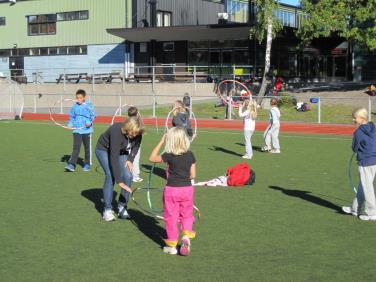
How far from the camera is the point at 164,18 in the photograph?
5078 cm

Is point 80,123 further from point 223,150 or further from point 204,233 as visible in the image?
point 204,233

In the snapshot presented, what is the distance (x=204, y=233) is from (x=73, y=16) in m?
47.1

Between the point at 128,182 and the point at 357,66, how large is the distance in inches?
1683

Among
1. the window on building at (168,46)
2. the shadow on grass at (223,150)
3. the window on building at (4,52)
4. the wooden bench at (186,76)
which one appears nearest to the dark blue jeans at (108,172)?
the shadow on grass at (223,150)

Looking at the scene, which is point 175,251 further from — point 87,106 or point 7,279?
point 87,106

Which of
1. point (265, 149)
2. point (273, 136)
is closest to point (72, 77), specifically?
point (265, 149)

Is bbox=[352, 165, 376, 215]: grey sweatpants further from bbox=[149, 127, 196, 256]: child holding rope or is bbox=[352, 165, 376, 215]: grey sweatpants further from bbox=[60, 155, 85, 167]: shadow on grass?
bbox=[60, 155, 85, 167]: shadow on grass

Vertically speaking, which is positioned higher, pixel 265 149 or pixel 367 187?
pixel 367 187

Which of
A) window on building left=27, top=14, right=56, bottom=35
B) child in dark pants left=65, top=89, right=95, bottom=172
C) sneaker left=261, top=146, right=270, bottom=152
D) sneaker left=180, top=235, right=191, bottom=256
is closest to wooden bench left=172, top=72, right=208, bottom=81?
window on building left=27, top=14, right=56, bottom=35

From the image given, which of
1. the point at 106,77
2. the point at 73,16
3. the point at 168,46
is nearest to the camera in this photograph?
the point at 106,77

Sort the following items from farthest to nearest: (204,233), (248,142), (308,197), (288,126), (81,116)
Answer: (288,126)
(248,142)
(81,116)
(308,197)
(204,233)

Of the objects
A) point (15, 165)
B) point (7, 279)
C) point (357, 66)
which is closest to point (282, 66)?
point (357, 66)

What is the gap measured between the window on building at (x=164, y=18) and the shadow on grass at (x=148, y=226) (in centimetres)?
4156

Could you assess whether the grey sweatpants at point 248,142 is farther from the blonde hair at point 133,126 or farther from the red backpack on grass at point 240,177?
the blonde hair at point 133,126
